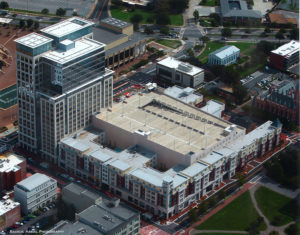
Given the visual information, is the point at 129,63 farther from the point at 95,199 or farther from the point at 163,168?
the point at 95,199

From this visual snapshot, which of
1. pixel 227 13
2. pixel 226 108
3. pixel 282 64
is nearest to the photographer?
pixel 226 108

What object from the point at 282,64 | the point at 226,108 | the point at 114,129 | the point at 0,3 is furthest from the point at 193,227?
the point at 0,3

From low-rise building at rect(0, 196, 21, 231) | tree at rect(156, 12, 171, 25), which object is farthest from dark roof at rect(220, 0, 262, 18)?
low-rise building at rect(0, 196, 21, 231)

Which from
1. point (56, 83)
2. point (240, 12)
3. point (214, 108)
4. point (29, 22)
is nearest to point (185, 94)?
point (214, 108)

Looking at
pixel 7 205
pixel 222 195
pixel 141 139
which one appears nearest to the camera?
pixel 7 205

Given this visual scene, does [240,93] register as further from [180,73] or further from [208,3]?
[208,3]

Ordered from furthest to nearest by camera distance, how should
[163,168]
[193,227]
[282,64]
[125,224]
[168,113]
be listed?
[282,64] → [168,113] → [163,168] → [193,227] → [125,224]

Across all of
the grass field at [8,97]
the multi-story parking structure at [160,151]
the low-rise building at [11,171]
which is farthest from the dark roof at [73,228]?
the grass field at [8,97]
